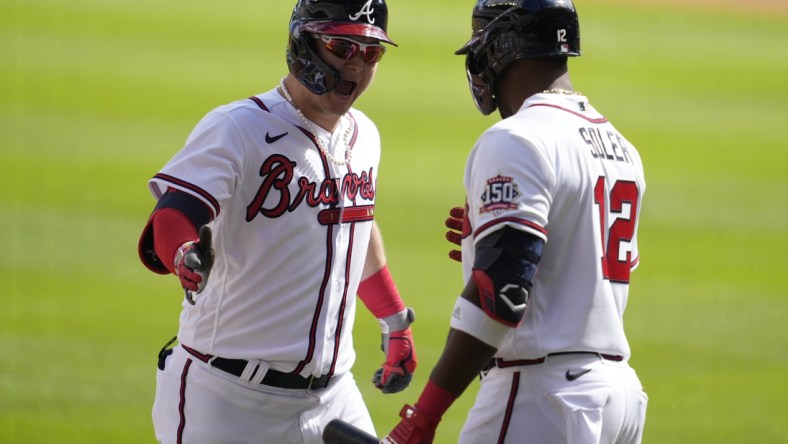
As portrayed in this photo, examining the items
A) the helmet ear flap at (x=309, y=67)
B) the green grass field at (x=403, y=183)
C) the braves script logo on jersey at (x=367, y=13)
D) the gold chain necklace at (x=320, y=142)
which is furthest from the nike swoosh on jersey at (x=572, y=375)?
the green grass field at (x=403, y=183)

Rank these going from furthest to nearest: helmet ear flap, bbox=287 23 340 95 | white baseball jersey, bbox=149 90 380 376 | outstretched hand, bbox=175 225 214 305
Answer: helmet ear flap, bbox=287 23 340 95 → white baseball jersey, bbox=149 90 380 376 → outstretched hand, bbox=175 225 214 305

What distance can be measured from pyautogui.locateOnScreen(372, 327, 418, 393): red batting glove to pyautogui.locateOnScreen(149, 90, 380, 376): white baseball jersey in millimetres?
419

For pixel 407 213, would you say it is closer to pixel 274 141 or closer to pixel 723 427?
pixel 723 427

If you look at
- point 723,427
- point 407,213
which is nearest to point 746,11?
point 407,213

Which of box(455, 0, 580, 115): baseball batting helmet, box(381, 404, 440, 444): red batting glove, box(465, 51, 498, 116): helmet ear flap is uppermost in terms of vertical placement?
box(455, 0, 580, 115): baseball batting helmet

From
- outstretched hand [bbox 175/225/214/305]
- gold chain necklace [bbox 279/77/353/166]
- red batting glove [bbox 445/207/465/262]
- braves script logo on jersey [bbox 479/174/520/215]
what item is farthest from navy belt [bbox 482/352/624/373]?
gold chain necklace [bbox 279/77/353/166]

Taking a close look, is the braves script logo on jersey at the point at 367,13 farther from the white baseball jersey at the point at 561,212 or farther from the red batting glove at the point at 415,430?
the red batting glove at the point at 415,430

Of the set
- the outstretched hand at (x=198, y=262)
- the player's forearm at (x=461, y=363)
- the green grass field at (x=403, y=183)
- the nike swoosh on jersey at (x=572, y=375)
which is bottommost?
the green grass field at (x=403, y=183)

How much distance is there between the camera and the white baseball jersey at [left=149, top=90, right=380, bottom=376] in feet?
11.2

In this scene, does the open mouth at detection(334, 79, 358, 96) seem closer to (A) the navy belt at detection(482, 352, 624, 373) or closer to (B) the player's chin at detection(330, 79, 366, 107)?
(B) the player's chin at detection(330, 79, 366, 107)

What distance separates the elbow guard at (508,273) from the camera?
270 centimetres

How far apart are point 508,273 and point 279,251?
101cm

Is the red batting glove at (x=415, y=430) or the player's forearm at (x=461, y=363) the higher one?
the player's forearm at (x=461, y=363)

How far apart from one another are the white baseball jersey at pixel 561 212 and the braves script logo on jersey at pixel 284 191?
71cm
